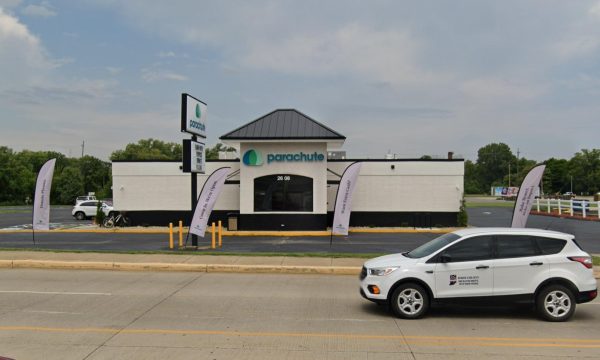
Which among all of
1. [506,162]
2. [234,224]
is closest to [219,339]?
[234,224]

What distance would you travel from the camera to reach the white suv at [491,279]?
8375mm

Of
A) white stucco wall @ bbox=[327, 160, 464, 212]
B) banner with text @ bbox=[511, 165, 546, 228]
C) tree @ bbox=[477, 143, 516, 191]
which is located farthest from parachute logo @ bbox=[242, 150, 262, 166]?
tree @ bbox=[477, 143, 516, 191]

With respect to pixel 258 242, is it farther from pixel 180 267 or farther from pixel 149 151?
pixel 149 151

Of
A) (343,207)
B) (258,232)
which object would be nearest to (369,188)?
(258,232)

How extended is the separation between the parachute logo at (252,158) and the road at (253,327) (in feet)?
49.6

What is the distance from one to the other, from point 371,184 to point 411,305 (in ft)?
64.8

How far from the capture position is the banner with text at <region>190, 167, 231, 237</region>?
1789 cm

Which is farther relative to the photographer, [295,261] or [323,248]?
[323,248]

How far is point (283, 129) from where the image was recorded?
26.2 m

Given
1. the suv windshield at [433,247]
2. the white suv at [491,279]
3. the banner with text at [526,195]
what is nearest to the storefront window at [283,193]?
the banner with text at [526,195]

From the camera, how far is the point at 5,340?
6.98 meters

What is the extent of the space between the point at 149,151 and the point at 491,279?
325ft

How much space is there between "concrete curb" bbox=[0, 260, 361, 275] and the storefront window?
12378mm

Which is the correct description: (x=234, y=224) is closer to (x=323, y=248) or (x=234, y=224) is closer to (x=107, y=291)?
(x=323, y=248)
